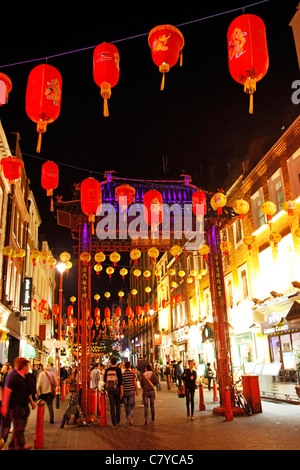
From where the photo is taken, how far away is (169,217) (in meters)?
15.0

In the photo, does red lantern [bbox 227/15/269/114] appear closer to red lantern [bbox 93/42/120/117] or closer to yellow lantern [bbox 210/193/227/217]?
red lantern [bbox 93/42/120/117]

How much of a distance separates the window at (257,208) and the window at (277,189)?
1075 millimetres

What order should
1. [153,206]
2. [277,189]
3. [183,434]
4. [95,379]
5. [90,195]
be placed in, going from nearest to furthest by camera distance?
[183,434] → [90,195] → [153,206] → [95,379] → [277,189]

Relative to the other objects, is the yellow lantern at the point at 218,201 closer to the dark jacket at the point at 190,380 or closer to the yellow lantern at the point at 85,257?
the yellow lantern at the point at 85,257

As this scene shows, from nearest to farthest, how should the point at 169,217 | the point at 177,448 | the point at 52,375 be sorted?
the point at 177,448
the point at 52,375
the point at 169,217

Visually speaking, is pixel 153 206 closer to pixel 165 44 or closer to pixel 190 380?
pixel 190 380

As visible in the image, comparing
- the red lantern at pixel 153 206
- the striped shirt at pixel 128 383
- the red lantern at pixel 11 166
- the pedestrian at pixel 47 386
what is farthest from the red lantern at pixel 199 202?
the pedestrian at pixel 47 386

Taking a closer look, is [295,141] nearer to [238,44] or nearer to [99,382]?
[238,44]

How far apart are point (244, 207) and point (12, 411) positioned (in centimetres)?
1004

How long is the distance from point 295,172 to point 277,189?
1.94m

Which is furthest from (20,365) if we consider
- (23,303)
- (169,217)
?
(23,303)

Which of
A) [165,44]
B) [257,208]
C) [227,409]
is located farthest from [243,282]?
[165,44]

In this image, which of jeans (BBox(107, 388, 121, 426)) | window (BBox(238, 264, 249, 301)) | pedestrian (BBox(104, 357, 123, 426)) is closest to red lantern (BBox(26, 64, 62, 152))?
pedestrian (BBox(104, 357, 123, 426))

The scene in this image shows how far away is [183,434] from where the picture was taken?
929cm
